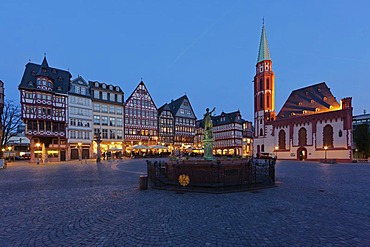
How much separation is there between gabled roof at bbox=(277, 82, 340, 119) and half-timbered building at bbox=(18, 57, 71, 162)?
4727 centimetres

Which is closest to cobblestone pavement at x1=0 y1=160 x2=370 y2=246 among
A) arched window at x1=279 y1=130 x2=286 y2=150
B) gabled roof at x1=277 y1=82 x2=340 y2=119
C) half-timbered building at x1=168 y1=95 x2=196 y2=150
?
gabled roof at x1=277 y1=82 x2=340 y2=119

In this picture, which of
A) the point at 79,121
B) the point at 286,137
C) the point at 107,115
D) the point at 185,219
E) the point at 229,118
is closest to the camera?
the point at 185,219

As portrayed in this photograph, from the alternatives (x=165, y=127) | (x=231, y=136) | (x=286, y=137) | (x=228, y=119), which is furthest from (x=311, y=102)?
(x=165, y=127)

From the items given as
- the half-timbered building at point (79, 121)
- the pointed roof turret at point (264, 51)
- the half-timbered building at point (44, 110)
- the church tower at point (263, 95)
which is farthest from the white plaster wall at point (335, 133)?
the half-timbered building at point (44, 110)

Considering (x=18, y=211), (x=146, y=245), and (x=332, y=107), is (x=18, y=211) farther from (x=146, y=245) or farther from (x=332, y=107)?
(x=332, y=107)

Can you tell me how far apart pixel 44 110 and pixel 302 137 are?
4966 centimetres

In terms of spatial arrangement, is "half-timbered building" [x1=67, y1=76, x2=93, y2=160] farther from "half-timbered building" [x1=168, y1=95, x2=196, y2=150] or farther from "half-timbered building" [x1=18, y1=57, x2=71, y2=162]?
"half-timbered building" [x1=168, y1=95, x2=196, y2=150]

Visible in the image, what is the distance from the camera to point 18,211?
748cm

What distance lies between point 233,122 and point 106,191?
62.7 m

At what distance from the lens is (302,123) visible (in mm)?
48000

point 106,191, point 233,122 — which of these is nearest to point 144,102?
point 233,122

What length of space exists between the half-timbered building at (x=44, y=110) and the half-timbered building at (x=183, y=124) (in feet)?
98.9

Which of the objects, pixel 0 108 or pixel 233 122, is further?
pixel 233 122

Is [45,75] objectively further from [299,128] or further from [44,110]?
[299,128]
